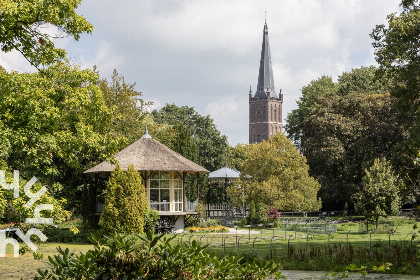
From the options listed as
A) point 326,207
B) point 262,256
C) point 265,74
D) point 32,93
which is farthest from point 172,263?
point 265,74

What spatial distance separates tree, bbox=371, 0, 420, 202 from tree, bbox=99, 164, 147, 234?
12168mm

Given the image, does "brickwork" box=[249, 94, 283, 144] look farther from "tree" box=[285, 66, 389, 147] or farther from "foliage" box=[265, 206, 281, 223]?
"foliage" box=[265, 206, 281, 223]

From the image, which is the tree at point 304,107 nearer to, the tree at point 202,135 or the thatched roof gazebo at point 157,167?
the tree at point 202,135

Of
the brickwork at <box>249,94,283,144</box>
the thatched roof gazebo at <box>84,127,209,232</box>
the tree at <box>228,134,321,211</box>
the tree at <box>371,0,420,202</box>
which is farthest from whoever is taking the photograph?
the brickwork at <box>249,94,283,144</box>

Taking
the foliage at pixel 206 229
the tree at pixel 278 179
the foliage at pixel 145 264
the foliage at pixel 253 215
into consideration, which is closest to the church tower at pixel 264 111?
the tree at pixel 278 179

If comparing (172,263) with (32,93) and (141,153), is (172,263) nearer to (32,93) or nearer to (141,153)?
(32,93)

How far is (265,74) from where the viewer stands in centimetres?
11319

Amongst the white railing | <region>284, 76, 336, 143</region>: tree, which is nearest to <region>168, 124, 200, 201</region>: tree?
the white railing

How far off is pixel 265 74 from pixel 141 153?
85.5 m

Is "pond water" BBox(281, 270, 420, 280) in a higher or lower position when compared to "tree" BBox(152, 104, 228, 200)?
lower

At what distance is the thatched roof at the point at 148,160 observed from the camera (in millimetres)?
29047

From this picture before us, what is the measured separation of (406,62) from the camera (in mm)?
18984

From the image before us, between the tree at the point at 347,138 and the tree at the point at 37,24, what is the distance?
34.3 metres

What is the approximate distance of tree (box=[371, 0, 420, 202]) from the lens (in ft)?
60.6
